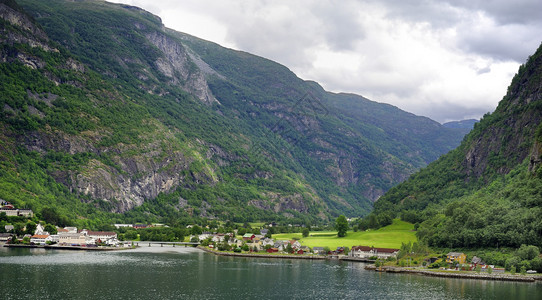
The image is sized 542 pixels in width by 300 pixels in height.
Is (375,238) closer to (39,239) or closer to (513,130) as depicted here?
(513,130)

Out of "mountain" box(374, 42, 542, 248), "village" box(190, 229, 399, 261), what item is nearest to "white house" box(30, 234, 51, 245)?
"village" box(190, 229, 399, 261)

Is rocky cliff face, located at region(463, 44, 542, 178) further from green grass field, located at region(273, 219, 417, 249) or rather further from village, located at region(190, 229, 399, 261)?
village, located at region(190, 229, 399, 261)

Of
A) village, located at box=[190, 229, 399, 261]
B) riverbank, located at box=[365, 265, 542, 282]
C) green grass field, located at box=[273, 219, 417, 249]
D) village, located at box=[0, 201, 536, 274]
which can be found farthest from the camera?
green grass field, located at box=[273, 219, 417, 249]

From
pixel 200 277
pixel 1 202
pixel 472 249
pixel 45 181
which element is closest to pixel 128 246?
pixel 1 202

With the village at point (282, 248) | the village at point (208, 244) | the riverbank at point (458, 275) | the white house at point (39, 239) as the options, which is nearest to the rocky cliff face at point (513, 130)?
the village at point (282, 248)

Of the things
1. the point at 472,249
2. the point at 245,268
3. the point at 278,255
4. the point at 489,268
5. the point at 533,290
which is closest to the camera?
the point at 533,290

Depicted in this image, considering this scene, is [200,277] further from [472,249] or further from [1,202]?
[1,202]

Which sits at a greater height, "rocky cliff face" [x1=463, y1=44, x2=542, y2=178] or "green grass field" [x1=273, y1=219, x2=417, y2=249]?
"rocky cliff face" [x1=463, y1=44, x2=542, y2=178]
